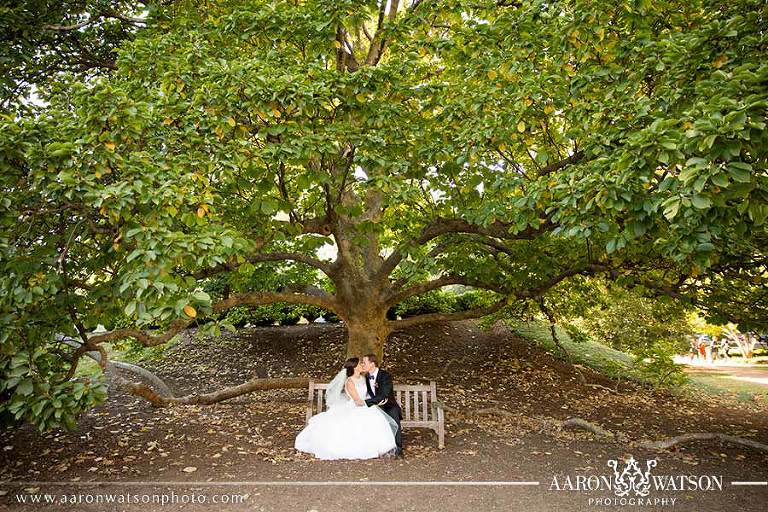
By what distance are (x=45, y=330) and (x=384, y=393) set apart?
12.0ft

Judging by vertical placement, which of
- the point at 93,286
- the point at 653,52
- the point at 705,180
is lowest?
the point at 93,286

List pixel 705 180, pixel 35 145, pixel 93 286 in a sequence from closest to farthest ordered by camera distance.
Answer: pixel 705 180, pixel 35 145, pixel 93 286

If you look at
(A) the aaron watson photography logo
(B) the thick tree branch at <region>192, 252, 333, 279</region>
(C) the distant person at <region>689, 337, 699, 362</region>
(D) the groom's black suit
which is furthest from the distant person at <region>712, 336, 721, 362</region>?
(D) the groom's black suit

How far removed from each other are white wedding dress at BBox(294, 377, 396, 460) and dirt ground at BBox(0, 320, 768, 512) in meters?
0.15

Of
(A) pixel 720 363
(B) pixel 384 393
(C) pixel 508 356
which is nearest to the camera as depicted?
(B) pixel 384 393

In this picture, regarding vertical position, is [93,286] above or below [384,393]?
above

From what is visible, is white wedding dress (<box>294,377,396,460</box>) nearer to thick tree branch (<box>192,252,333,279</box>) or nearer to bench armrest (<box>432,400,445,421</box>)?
bench armrest (<box>432,400,445,421</box>)

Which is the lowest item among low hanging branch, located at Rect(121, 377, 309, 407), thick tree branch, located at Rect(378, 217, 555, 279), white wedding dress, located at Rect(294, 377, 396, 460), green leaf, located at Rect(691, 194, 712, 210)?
white wedding dress, located at Rect(294, 377, 396, 460)

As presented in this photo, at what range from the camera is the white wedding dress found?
19.6 ft

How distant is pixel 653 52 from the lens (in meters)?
4.70

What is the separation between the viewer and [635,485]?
525 cm

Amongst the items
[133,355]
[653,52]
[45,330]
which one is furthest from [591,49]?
[133,355]

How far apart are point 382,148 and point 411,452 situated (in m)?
3.65

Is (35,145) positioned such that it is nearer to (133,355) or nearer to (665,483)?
(665,483)
